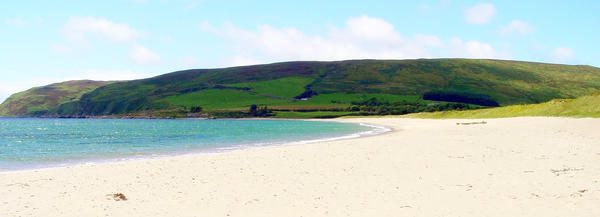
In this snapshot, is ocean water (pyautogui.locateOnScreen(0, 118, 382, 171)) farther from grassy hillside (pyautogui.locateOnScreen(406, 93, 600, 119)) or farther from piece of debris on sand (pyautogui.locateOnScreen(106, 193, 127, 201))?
grassy hillside (pyautogui.locateOnScreen(406, 93, 600, 119))

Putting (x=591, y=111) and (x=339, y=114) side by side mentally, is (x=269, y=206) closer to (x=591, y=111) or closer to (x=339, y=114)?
(x=591, y=111)

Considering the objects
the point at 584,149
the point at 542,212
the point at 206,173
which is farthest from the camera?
the point at 584,149

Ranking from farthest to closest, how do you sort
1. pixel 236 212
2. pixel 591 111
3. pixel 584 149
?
pixel 591 111 → pixel 584 149 → pixel 236 212

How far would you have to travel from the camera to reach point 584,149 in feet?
75.8

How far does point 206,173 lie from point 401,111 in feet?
531

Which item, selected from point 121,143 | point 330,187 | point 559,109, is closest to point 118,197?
point 330,187

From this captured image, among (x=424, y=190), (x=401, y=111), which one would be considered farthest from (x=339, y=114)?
(x=424, y=190)

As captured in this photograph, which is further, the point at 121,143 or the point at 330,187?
the point at 121,143

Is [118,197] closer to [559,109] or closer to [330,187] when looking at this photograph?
[330,187]

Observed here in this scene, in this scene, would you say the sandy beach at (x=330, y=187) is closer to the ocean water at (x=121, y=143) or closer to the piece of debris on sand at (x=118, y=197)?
the piece of debris on sand at (x=118, y=197)

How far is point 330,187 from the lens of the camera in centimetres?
1535

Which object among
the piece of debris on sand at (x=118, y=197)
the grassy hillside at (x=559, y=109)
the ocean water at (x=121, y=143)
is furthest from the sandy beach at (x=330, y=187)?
the grassy hillside at (x=559, y=109)

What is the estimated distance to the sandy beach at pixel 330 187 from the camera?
11812mm

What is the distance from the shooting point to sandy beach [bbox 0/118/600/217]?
11.8 meters
